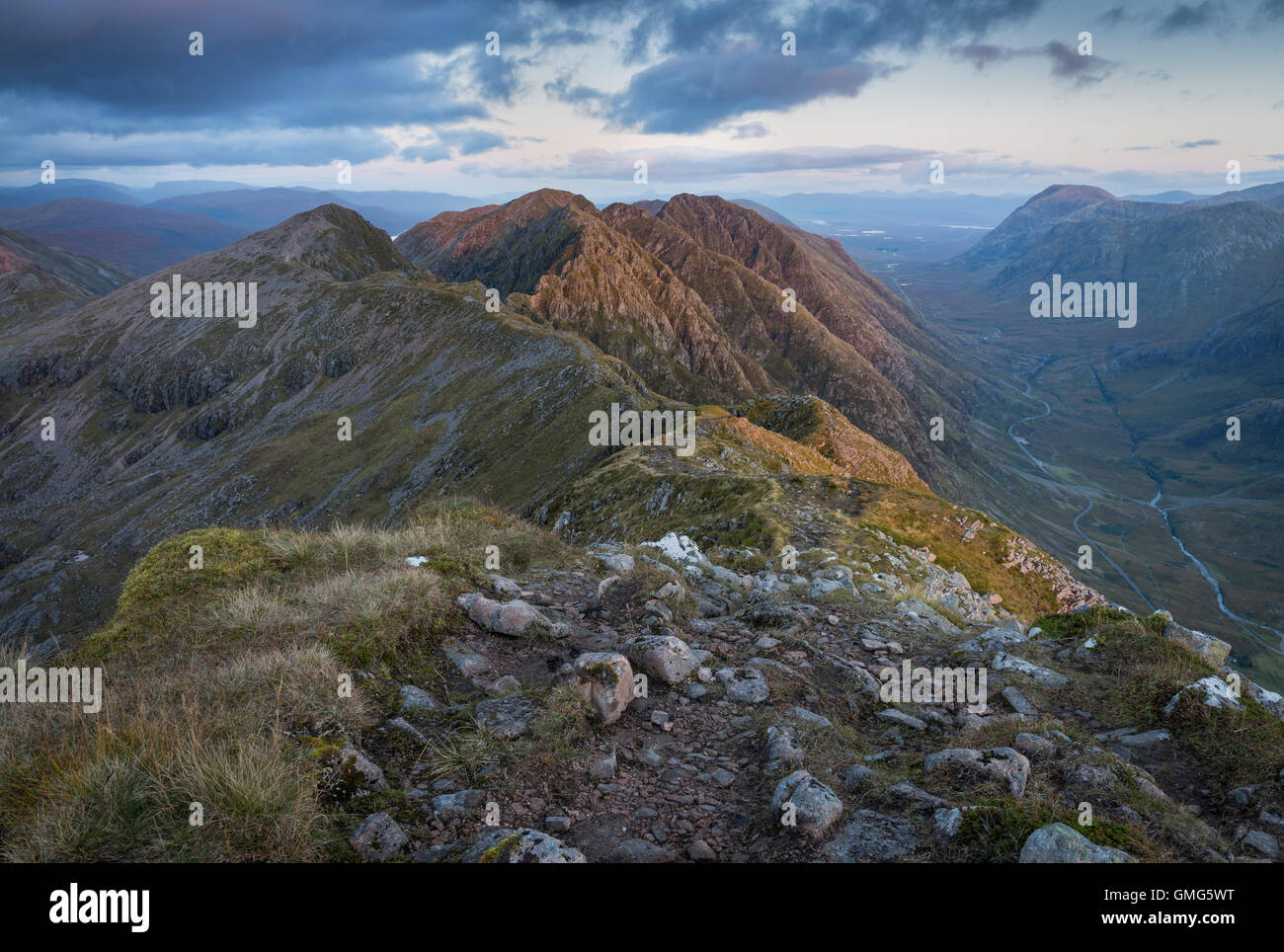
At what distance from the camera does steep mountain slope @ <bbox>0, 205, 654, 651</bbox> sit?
85.7 metres

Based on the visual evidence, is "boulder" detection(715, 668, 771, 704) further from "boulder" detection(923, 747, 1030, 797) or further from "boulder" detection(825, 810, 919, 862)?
"boulder" detection(825, 810, 919, 862)

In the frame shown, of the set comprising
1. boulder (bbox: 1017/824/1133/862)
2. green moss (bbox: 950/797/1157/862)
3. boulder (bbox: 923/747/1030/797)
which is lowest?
boulder (bbox: 923/747/1030/797)

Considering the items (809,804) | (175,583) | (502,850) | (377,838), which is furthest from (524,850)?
(175,583)

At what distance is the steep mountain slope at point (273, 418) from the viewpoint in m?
85.7

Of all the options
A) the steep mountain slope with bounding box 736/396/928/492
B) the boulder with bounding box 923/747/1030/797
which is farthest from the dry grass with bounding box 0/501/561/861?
the steep mountain slope with bounding box 736/396/928/492

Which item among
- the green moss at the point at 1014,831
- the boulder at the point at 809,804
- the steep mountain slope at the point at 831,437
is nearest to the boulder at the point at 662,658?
the boulder at the point at 809,804

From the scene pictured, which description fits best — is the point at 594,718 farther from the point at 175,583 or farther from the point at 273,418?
the point at 273,418

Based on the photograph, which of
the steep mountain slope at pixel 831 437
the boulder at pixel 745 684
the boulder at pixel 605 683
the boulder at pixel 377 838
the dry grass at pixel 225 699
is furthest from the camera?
the steep mountain slope at pixel 831 437

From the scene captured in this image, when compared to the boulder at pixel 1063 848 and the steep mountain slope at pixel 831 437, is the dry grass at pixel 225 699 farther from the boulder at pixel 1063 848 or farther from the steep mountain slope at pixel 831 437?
the steep mountain slope at pixel 831 437

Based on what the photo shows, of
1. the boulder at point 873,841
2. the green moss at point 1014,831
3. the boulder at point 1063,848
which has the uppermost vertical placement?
the boulder at point 1063,848

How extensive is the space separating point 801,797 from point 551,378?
86.9 m

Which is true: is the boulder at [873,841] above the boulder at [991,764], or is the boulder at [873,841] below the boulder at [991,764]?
below

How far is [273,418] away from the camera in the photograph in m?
141
